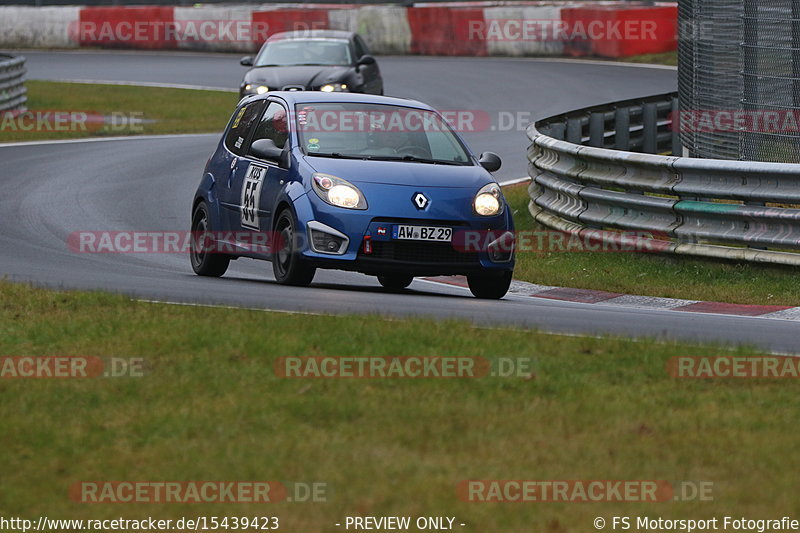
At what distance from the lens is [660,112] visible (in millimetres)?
22500

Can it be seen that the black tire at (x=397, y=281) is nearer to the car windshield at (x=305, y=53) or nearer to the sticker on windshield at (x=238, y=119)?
the sticker on windshield at (x=238, y=119)

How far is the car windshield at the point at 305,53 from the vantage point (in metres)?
26.2

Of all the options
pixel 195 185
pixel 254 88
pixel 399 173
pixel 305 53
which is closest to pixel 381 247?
pixel 399 173

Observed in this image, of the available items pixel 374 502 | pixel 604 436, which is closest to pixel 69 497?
pixel 374 502

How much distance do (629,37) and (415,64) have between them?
17.6 ft

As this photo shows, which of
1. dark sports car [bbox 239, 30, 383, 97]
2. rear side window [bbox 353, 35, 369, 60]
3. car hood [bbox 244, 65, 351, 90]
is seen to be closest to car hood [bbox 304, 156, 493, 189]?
dark sports car [bbox 239, 30, 383, 97]

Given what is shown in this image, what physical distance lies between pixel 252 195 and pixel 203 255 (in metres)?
1.13

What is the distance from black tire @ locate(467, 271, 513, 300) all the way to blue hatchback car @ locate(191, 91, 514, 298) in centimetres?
1

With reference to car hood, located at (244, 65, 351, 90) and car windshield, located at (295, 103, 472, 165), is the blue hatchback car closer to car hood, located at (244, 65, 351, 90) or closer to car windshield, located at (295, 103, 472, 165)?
car windshield, located at (295, 103, 472, 165)

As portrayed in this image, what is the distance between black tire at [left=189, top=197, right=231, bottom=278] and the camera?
42.8ft

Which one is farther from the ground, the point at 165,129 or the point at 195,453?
the point at 195,453

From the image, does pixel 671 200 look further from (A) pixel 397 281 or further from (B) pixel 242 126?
(B) pixel 242 126

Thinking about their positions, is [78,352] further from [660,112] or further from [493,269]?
[660,112]

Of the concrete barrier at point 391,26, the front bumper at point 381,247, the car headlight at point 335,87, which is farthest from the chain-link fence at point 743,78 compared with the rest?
the concrete barrier at point 391,26
